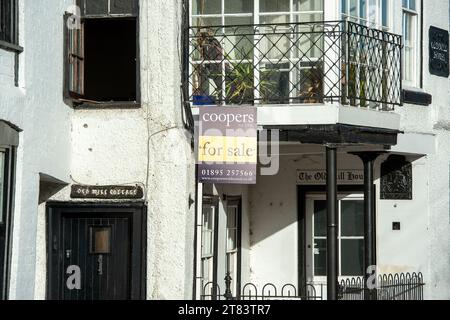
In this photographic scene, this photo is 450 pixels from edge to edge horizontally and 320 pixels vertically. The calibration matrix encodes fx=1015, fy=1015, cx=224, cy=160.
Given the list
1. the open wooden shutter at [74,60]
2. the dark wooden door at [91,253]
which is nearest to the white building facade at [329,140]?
the dark wooden door at [91,253]

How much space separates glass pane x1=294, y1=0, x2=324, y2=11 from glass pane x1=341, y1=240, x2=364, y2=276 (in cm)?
438

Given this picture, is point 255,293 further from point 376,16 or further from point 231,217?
point 376,16

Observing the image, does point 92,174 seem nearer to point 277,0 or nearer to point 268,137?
point 268,137

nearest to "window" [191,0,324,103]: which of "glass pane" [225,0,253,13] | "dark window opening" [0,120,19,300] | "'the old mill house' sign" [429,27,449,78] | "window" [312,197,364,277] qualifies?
"glass pane" [225,0,253,13]

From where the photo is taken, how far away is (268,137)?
46.7 ft

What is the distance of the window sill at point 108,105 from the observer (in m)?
13.7

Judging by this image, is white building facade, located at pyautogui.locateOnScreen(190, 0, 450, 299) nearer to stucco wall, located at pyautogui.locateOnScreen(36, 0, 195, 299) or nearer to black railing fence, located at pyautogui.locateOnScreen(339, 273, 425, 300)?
black railing fence, located at pyautogui.locateOnScreen(339, 273, 425, 300)

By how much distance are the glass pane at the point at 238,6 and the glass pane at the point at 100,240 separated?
373 centimetres

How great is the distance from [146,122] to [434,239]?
568cm

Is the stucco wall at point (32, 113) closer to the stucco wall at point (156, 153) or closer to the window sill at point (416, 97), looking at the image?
the stucco wall at point (156, 153)

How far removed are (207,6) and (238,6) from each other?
1.50 feet

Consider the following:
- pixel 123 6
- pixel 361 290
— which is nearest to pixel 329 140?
pixel 361 290

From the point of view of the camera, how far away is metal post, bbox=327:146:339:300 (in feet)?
45.2

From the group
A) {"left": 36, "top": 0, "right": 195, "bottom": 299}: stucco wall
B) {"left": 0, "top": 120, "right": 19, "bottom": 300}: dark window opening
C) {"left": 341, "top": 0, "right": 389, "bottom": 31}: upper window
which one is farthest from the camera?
{"left": 341, "top": 0, "right": 389, "bottom": 31}: upper window
